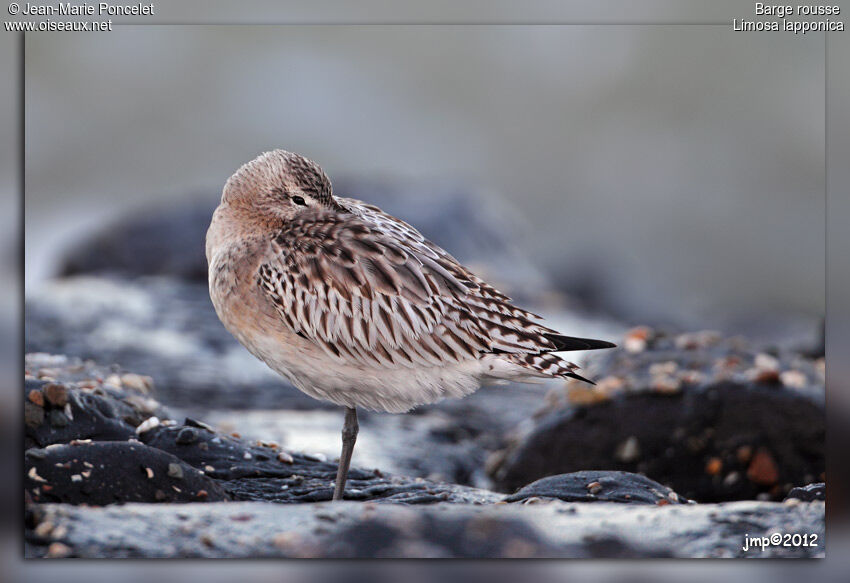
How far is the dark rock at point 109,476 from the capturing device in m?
5.24

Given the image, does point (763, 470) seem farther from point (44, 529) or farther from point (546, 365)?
point (44, 529)

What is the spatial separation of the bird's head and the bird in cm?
2

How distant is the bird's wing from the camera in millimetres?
5449

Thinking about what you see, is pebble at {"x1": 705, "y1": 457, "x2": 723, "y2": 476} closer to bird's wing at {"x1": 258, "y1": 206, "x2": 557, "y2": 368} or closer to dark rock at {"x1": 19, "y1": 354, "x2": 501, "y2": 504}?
dark rock at {"x1": 19, "y1": 354, "x2": 501, "y2": 504}

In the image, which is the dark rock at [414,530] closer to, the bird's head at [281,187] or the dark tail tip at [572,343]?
the dark tail tip at [572,343]

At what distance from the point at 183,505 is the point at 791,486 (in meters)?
3.82

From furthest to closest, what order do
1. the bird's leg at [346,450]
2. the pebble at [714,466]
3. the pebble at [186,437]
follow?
1. the pebble at [714,466]
2. the pebble at [186,437]
3. the bird's leg at [346,450]

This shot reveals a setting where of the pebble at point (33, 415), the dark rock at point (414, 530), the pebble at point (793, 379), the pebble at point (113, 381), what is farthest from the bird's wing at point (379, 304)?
the pebble at point (793, 379)

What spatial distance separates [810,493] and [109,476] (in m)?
3.89

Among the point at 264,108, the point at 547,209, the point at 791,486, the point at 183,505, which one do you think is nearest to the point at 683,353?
the point at 791,486

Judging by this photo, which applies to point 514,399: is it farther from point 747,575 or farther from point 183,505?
point 183,505

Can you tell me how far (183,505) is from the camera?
5246 mm

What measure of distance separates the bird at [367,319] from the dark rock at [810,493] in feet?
5.06

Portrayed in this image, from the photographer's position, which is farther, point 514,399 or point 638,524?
point 514,399
